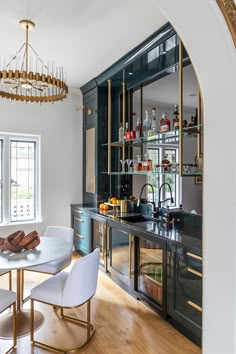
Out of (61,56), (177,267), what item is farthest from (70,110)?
(177,267)

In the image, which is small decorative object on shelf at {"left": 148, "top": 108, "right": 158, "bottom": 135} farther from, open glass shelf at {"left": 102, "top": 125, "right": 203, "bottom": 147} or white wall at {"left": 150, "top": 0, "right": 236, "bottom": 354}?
white wall at {"left": 150, "top": 0, "right": 236, "bottom": 354}

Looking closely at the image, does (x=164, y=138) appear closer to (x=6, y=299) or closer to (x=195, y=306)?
(x=195, y=306)

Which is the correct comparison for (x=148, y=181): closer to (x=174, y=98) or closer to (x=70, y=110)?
(x=174, y=98)

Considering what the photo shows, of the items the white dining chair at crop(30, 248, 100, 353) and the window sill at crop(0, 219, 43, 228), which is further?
the window sill at crop(0, 219, 43, 228)

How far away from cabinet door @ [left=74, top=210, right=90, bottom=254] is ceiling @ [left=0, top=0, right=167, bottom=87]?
231 cm

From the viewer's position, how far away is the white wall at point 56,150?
4.41 meters

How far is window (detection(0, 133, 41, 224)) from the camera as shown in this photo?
430 cm

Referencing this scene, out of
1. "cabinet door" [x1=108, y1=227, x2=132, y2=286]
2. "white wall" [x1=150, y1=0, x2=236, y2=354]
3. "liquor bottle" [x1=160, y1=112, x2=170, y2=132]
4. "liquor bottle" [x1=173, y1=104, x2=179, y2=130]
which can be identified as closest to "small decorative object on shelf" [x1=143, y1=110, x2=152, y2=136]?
"liquor bottle" [x1=160, y1=112, x2=170, y2=132]

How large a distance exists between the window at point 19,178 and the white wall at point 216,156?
12.2ft

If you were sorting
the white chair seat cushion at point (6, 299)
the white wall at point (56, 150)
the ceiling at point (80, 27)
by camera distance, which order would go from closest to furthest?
the white chair seat cushion at point (6, 299), the ceiling at point (80, 27), the white wall at point (56, 150)

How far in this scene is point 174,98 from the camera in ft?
10.5

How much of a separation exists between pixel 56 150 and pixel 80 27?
7.63 ft

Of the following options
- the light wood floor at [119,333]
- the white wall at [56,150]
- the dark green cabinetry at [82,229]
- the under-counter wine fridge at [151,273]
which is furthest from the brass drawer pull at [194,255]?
the white wall at [56,150]

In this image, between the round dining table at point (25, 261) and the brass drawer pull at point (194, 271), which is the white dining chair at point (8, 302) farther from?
the brass drawer pull at point (194, 271)
